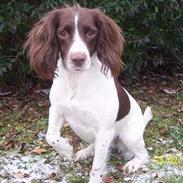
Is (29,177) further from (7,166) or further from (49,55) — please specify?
(49,55)

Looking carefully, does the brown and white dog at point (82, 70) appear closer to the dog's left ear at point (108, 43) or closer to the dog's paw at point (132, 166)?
the dog's left ear at point (108, 43)

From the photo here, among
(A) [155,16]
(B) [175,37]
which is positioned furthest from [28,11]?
(B) [175,37]

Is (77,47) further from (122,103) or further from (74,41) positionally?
(122,103)

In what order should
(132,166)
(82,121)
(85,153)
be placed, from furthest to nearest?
(85,153)
(132,166)
(82,121)

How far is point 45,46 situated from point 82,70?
328mm

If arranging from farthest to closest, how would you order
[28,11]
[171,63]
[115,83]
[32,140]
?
[171,63]
[28,11]
[32,140]
[115,83]

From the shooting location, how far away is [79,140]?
18.1ft

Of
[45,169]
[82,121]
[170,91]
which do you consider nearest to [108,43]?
[82,121]

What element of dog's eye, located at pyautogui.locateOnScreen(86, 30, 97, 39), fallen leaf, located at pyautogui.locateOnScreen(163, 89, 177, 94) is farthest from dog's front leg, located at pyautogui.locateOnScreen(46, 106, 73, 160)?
fallen leaf, located at pyautogui.locateOnScreen(163, 89, 177, 94)

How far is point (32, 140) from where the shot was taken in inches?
218

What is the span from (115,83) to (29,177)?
3.36ft

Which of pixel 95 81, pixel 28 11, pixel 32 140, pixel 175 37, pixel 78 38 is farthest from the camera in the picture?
pixel 175 37

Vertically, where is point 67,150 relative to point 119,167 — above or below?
above

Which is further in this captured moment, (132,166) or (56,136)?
(132,166)
